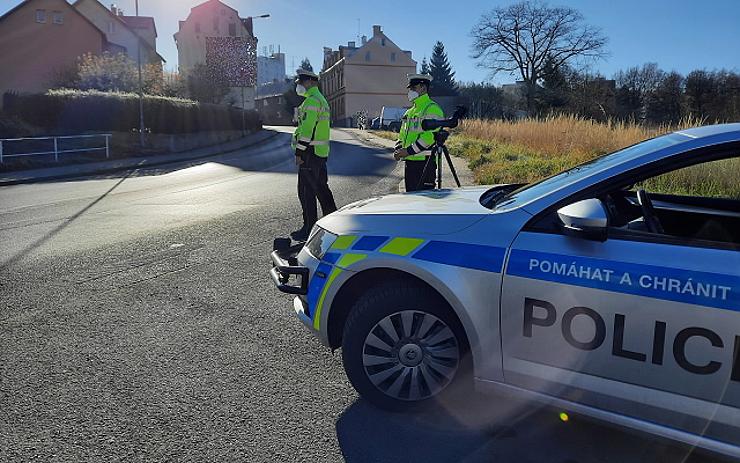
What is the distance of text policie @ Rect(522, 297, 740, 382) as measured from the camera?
2.23 meters

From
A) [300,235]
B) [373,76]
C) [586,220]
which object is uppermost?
[373,76]

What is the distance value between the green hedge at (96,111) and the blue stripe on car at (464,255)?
82.0 feet

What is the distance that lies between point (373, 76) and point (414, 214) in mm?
75451

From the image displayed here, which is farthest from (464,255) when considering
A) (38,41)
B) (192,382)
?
(38,41)

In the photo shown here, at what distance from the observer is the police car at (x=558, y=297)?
228 centimetres

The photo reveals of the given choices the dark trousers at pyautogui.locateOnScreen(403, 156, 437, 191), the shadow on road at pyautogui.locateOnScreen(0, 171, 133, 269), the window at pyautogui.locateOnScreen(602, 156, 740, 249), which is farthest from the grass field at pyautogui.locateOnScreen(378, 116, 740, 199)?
the shadow on road at pyautogui.locateOnScreen(0, 171, 133, 269)

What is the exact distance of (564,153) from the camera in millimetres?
15570

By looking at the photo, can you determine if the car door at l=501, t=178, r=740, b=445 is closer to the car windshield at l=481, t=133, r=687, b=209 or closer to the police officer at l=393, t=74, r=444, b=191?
the car windshield at l=481, t=133, r=687, b=209

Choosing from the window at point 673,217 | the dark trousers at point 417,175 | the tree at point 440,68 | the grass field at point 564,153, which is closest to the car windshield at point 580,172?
the window at point 673,217

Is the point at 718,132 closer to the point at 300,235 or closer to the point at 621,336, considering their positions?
the point at 621,336

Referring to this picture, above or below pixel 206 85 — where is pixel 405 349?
below

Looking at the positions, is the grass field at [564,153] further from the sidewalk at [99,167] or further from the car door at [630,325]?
the sidewalk at [99,167]

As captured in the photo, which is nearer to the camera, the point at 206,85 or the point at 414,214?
the point at 414,214

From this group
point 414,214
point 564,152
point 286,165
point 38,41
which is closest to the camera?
point 414,214
